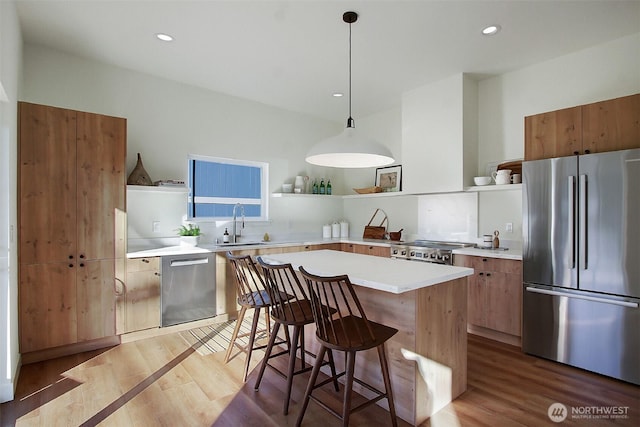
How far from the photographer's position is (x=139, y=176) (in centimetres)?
355

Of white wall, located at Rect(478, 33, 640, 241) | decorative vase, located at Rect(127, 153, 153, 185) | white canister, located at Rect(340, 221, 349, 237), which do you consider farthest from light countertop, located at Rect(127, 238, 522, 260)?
white canister, located at Rect(340, 221, 349, 237)

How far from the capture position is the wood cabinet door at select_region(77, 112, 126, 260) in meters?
3.01

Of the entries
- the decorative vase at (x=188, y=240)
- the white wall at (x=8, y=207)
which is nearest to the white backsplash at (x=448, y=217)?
the decorative vase at (x=188, y=240)

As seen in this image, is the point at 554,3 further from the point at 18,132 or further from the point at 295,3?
the point at 18,132

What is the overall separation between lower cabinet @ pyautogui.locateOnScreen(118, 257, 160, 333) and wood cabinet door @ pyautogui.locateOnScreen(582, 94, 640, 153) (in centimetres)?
404

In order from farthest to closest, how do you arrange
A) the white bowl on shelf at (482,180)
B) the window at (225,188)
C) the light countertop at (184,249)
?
the window at (225,188) → the white bowl on shelf at (482,180) → the light countertop at (184,249)

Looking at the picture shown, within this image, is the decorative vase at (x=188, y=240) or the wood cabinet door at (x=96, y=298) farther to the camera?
the decorative vase at (x=188, y=240)

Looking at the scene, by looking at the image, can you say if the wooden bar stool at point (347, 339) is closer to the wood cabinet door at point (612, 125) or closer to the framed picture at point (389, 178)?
the wood cabinet door at point (612, 125)

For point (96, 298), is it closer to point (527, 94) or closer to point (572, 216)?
point (572, 216)

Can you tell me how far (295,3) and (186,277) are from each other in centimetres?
271

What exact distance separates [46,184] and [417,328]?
3.13 m

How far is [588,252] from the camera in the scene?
8.77 ft

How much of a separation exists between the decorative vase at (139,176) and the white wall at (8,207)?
102 centimetres

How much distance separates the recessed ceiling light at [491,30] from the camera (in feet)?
9.32
